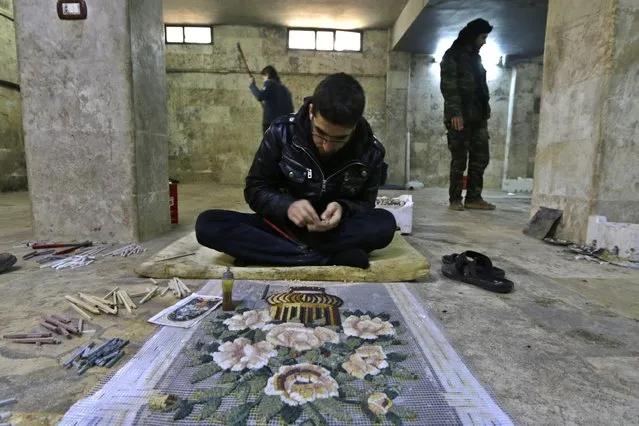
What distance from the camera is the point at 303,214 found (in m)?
1.77

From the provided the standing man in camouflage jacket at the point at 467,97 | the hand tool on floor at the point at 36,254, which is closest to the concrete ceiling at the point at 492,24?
the standing man in camouflage jacket at the point at 467,97

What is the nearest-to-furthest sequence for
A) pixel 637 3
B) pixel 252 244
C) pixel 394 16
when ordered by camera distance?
1. pixel 252 244
2. pixel 637 3
3. pixel 394 16

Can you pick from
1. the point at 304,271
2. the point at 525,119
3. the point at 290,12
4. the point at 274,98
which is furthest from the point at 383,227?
the point at 525,119

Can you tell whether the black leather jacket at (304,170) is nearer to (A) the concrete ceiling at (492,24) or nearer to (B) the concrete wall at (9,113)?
(A) the concrete ceiling at (492,24)

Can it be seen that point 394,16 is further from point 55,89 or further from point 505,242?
point 55,89

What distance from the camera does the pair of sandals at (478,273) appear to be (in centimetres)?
176

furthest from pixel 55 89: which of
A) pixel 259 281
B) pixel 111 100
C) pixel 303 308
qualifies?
pixel 303 308

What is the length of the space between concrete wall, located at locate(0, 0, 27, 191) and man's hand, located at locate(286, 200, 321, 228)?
21.6 ft

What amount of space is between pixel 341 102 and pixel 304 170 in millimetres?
474

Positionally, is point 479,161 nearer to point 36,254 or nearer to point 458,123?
point 458,123

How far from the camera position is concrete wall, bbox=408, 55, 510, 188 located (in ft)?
27.5

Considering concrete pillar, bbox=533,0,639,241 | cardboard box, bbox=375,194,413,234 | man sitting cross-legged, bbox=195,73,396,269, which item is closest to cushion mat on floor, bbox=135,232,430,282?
man sitting cross-legged, bbox=195,73,396,269

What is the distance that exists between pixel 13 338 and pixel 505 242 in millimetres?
2910

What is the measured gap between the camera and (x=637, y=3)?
2.38 meters
